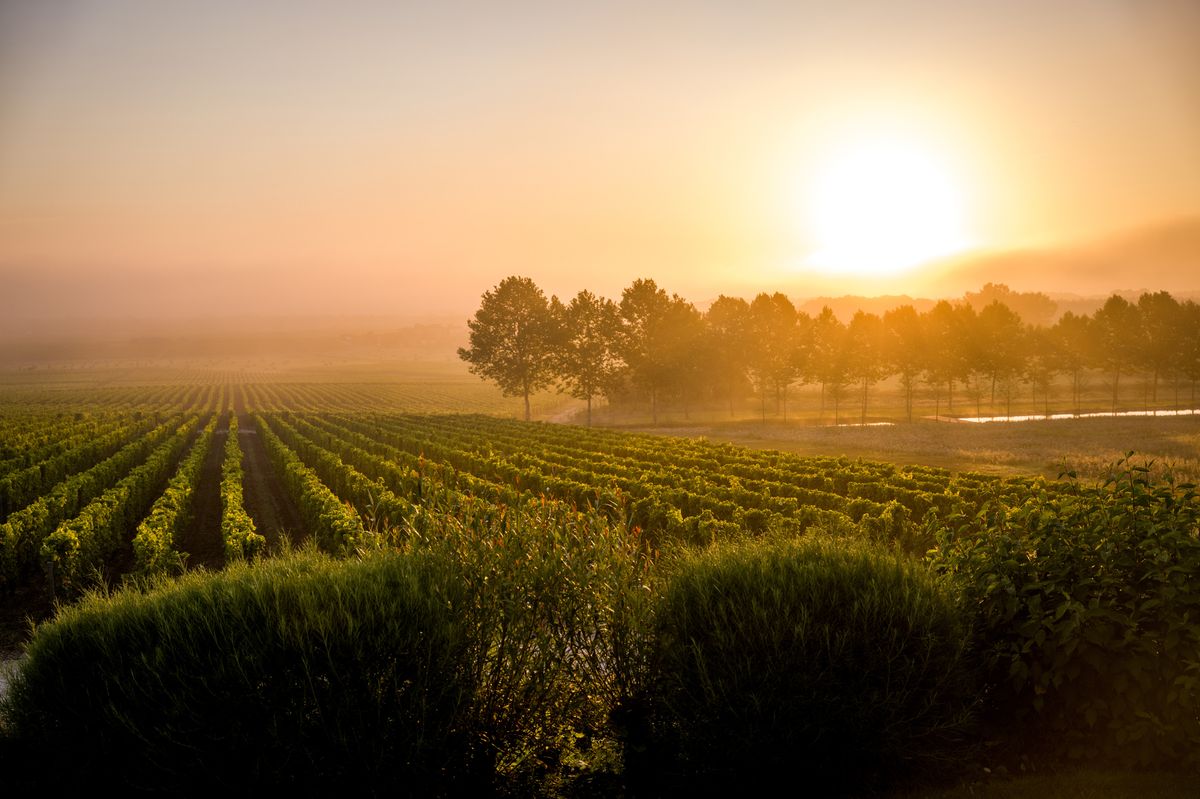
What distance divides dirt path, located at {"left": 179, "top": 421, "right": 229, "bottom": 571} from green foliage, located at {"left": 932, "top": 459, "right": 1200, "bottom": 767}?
1597cm

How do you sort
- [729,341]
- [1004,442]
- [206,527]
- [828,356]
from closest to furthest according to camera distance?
[206,527] < [1004,442] < [828,356] < [729,341]

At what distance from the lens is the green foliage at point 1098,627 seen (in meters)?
6.93

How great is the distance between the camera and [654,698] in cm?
782

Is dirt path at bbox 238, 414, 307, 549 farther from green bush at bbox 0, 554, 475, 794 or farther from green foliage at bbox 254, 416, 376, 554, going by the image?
green bush at bbox 0, 554, 475, 794

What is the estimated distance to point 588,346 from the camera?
81.9 m

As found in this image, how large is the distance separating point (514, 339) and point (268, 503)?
53652 millimetres

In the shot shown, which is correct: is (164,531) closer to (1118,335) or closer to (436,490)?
(436,490)

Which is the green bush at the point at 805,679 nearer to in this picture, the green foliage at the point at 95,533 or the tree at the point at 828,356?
the green foliage at the point at 95,533

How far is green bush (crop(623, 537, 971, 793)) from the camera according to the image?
706 cm

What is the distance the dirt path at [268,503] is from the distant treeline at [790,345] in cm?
3622

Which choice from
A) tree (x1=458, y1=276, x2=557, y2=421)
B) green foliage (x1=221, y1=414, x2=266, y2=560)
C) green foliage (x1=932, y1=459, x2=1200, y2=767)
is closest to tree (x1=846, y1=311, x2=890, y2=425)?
tree (x1=458, y1=276, x2=557, y2=421)

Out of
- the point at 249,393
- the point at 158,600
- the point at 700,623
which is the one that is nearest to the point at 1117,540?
the point at 700,623

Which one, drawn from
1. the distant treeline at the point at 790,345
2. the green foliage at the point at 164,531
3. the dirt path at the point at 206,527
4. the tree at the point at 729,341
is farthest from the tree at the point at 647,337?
the green foliage at the point at 164,531

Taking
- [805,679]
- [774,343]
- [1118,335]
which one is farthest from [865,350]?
[805,679]
